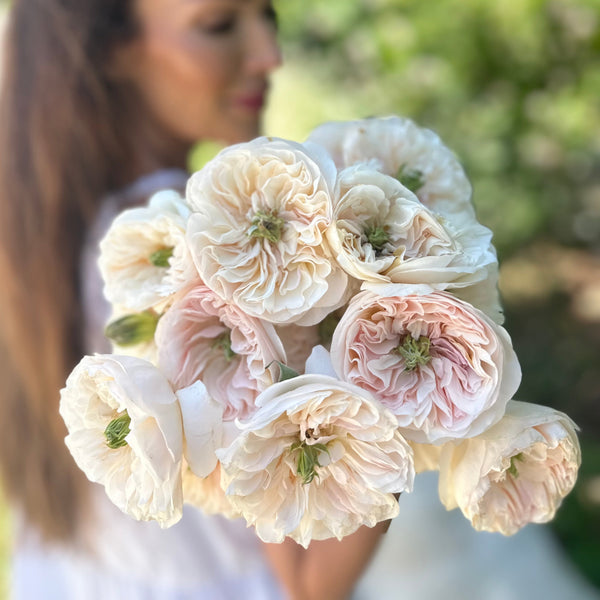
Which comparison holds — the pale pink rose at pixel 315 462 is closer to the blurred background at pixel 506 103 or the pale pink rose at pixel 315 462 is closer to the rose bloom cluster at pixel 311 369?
the rose bloom cluster at pixel 311 369

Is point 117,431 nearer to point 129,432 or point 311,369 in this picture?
point 129,432

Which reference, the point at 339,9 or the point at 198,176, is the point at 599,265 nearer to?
the point at 339,9

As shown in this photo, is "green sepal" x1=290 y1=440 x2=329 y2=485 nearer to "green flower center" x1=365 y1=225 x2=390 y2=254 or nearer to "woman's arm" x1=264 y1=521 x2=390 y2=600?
"green flower center" x1=365 y1=225 x2=390 y2=254

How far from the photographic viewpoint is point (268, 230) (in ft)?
1.43

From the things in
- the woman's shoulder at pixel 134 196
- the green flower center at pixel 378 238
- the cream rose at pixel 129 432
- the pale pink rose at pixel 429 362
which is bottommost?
the woman's shoulder at pixel 134 196

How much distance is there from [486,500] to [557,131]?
93.6 inches

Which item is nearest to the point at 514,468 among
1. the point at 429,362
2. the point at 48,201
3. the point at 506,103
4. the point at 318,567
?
the point at 429,362

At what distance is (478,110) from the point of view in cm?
252

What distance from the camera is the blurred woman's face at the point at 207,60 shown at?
1065mm

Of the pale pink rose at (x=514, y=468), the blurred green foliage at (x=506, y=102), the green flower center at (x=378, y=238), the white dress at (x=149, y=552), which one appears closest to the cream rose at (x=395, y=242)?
the green flower center at (x=378, y=238)

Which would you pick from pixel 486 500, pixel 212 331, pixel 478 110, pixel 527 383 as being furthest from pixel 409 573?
pixel 478 110

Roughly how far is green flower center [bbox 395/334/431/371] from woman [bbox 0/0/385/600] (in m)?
0.76

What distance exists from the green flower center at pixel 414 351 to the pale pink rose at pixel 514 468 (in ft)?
0.23

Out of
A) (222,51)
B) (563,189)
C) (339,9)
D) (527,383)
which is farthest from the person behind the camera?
(563,189)
